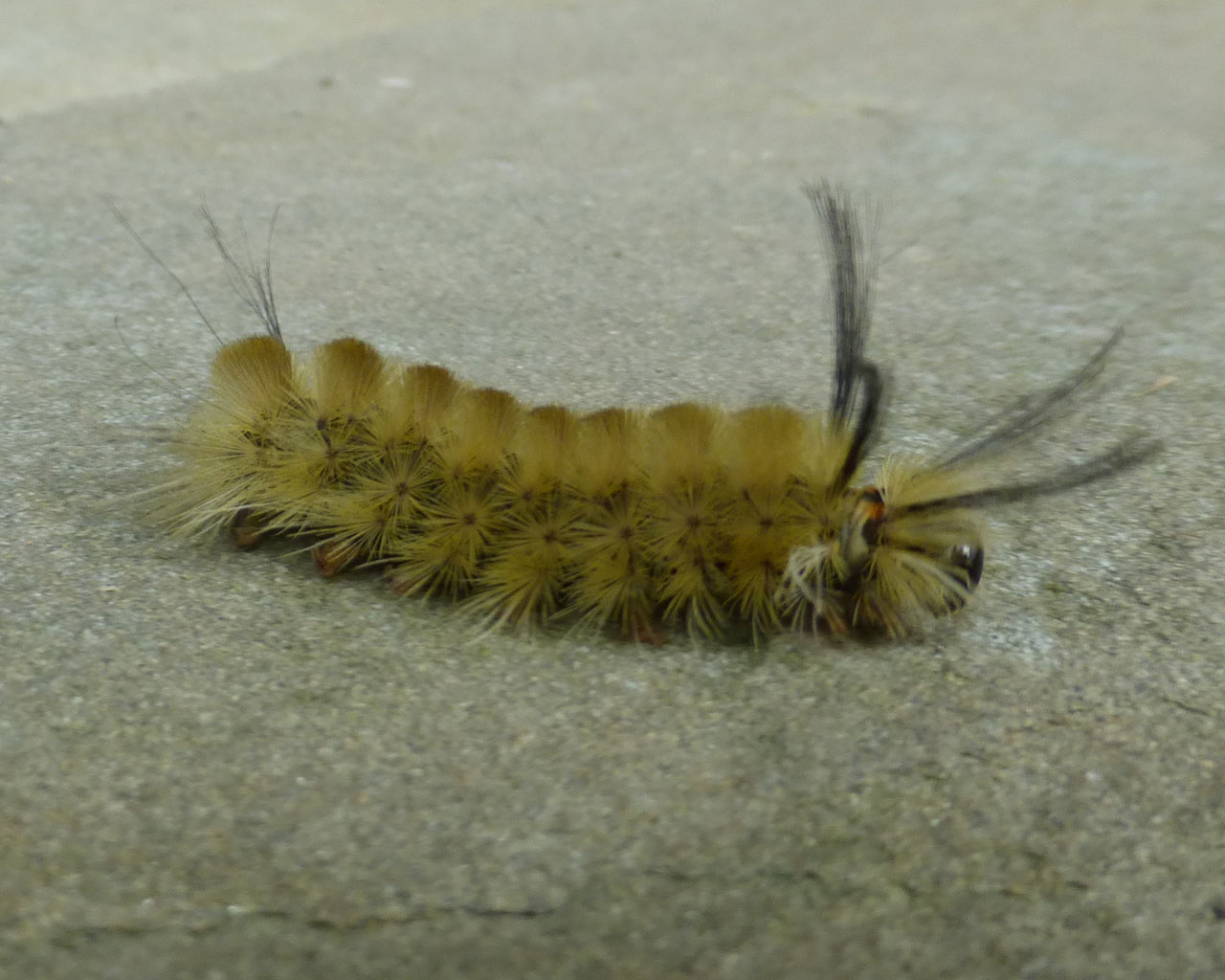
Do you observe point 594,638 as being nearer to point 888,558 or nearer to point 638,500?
point 638,500

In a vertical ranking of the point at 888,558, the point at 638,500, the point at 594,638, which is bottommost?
the point at 594,638

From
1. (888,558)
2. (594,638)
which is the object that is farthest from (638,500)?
(888,558)

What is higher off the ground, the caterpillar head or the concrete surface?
the caterpillar head

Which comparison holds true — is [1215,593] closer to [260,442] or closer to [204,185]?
[260,442]

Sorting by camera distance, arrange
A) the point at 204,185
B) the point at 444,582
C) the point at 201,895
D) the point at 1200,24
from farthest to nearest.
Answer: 1. the point at 1200,24
2. the point at 204,185
3. the point at 444,582
4. the point at 201,895

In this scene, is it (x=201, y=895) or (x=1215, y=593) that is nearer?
(x=201, y=895)

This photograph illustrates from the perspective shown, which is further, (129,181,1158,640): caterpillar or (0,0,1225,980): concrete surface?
(129,181,1158,640): caterpillar

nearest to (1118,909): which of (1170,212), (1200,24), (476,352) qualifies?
(476,352)
